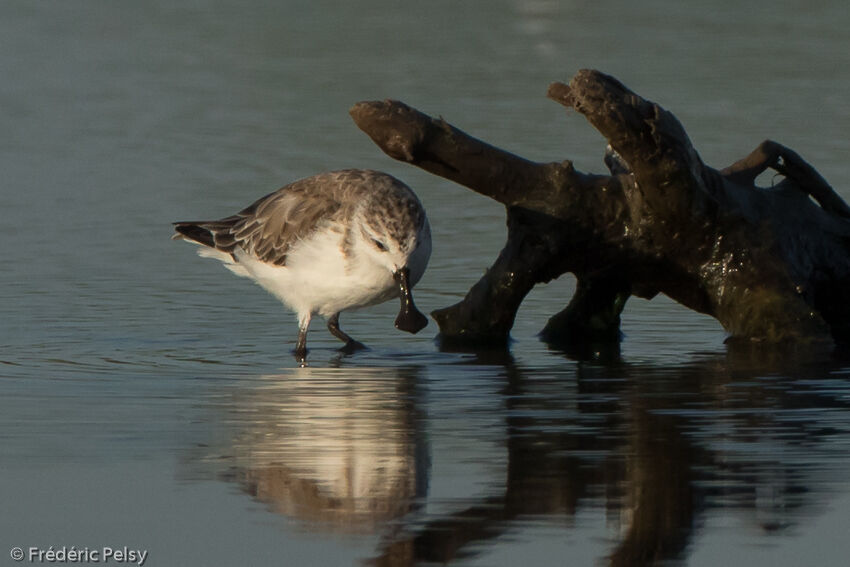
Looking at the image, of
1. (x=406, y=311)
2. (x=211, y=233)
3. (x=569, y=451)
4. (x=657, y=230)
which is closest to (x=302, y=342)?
(x=406, y=311)

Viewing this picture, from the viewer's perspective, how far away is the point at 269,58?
77.8 feet

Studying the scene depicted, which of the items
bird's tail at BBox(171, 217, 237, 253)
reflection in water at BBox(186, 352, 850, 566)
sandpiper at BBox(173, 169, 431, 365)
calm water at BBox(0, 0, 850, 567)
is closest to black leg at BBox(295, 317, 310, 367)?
sandpiper at BBox(173, 169, 431, 365)

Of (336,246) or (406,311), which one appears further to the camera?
(336,246)

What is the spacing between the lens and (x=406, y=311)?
11.5 m

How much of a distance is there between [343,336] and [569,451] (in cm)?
398

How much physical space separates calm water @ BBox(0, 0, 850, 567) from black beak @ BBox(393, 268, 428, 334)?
0.95ft

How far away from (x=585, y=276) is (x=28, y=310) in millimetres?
3872

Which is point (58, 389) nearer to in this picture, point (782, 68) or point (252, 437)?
point (252, 437)

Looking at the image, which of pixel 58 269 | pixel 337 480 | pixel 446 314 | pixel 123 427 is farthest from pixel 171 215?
pixel 337 480

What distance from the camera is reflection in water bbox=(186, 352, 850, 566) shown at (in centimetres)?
715

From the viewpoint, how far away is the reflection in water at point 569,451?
7152 mm

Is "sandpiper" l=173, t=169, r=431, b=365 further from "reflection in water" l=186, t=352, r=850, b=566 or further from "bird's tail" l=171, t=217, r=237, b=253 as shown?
"reflection in water" l=186, t=352, r=850, b=566

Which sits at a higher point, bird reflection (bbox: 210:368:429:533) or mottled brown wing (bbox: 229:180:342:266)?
mottled brown wing (bbox: 229:180:342:266)

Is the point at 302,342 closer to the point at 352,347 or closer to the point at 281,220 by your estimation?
the point at 352,347
